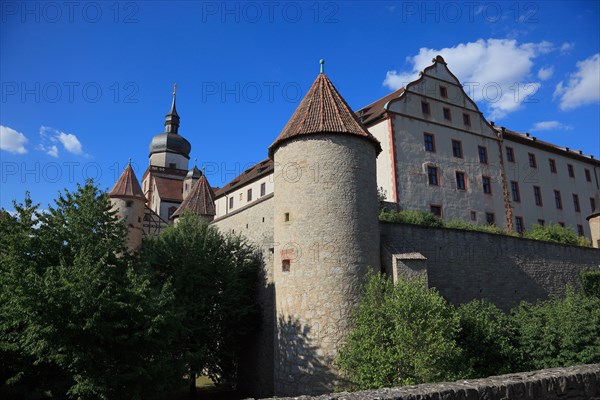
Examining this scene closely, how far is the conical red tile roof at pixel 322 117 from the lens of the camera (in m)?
15.1

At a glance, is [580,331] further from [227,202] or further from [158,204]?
[158,204]

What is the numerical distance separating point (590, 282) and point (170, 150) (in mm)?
52049

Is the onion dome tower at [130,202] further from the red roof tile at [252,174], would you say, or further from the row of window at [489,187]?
the row of window at [489,187]

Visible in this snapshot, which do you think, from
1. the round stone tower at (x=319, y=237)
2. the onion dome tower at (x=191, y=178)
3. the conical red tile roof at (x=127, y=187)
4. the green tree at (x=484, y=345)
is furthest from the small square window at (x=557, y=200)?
the onion dome tower at (x=191, y=178)

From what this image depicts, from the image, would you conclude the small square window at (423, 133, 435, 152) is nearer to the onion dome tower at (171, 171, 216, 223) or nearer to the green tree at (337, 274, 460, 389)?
the onion dome tower at (171, 171, 216, 223)

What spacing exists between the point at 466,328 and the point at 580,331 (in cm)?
366

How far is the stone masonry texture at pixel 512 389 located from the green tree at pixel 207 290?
11566mm

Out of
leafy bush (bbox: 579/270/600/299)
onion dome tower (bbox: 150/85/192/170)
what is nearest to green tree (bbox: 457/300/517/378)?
leafy bush (bbox: 579/270/600/299)

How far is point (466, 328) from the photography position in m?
14.5

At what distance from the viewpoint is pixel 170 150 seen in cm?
6234

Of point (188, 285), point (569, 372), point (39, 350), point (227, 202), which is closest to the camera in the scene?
point (569, 372)

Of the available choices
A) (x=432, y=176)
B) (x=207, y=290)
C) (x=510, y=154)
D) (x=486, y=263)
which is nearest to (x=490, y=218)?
Result: (x=432, y=176)

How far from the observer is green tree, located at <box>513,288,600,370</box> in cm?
1432

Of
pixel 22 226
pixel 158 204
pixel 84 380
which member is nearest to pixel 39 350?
pixel 84 380
